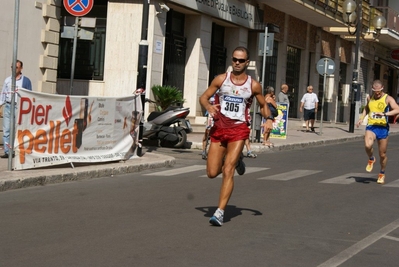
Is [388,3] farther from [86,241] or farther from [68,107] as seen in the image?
[86,241]

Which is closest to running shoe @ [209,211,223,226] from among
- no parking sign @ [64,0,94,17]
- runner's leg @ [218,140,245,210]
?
runner's leg @ [218,140,245,210]

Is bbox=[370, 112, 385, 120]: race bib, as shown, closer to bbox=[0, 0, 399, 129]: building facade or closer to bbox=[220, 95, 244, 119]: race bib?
bbox=[220, 95, 244, 119]: race bib

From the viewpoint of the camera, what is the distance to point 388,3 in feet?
168

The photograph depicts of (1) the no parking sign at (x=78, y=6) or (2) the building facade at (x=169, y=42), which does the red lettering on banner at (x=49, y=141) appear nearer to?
(2) the building facade at (x=169, y=42)

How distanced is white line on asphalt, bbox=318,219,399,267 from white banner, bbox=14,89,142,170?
6.28 m

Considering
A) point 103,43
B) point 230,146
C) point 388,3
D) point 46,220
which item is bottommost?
point 46,220

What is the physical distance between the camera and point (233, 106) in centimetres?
902

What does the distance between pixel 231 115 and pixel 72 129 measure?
5620mm

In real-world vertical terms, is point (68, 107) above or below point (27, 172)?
above

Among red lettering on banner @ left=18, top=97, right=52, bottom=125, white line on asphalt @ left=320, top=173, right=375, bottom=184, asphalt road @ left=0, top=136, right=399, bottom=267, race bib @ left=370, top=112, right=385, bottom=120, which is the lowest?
asphalt road @ left=0, top=136, right=399, bottom=267

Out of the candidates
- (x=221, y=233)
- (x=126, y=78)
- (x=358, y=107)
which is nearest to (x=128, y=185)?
(x=221, y=233)

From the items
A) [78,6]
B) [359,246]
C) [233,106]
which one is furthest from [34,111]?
[359,246]

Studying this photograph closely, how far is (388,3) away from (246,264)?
4693 centimetres

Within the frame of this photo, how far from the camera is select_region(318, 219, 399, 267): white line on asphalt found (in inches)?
273
